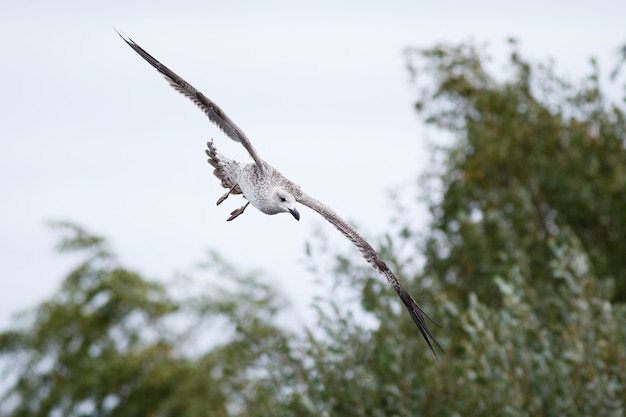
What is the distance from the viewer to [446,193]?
1636cm

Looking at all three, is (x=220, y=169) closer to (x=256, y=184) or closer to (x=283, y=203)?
(x=256, y=184)

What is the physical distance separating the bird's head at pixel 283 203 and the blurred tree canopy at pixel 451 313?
8.51ft

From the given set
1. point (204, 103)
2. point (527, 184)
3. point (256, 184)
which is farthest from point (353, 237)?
point (527, 184)

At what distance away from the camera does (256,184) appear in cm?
810

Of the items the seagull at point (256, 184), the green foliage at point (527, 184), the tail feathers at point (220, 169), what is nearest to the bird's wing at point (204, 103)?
the seagull at point (256, 184)

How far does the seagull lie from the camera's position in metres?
7.85

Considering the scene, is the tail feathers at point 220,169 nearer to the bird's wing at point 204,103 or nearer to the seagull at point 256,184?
the seagull at point 256,184

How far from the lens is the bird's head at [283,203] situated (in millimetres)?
8016

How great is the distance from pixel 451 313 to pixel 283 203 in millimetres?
4508

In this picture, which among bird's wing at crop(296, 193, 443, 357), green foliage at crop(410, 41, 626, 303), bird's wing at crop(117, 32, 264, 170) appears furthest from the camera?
green foliage at crop(410, 41, 626, 303)

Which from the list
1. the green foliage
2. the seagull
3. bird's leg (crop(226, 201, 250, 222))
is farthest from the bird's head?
the green foliage

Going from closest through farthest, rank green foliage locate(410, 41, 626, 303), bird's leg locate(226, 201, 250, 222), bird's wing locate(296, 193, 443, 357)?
bird's leg locate(226, 201, 250, 222) < bird's wing locate(296, 193, 443, 357) < green foliage locate(410, 41, 626, 303)

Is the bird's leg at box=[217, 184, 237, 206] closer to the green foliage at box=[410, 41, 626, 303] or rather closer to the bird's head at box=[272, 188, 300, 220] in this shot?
the bird's head at box=[272, 188, 300, 220]

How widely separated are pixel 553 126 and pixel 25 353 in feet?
30.3
